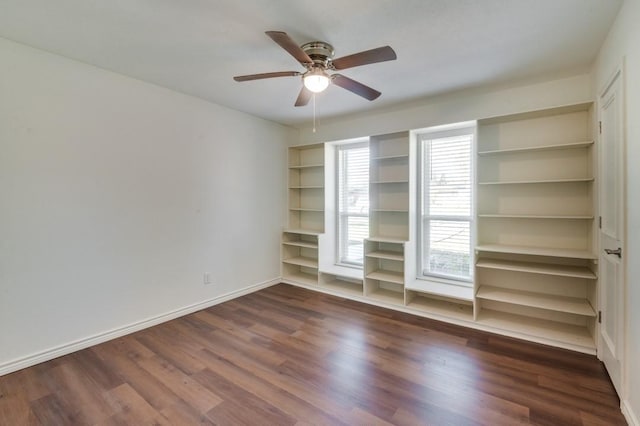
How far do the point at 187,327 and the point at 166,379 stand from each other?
35.6 inches

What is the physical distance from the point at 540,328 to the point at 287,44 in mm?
3313

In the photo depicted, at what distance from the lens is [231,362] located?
7.81 ft

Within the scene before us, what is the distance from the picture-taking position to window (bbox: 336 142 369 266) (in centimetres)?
427

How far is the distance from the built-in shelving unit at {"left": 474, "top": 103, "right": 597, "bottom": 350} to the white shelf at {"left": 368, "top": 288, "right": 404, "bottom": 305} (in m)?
0.90

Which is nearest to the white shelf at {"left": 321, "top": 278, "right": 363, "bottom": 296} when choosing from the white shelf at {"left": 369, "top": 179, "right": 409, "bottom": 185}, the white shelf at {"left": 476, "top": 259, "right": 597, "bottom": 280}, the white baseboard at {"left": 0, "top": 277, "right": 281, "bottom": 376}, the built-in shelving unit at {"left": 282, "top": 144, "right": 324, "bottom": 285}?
the built-in shelving unit at {"left": 282, "top": 144, "right": 324, "bottom": 285}

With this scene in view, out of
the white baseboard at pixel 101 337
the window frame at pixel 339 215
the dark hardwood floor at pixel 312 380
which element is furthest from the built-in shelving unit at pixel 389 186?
the white baseboard at pixel 101 337

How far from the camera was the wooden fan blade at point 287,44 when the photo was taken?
1589 millimetres

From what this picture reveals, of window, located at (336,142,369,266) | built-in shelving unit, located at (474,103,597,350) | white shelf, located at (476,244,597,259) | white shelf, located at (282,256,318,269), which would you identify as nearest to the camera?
white shelf, located at (476,244,597,259)

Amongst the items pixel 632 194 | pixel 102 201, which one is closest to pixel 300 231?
pixel 102 201

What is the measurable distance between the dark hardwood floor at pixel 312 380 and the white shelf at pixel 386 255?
814 mm

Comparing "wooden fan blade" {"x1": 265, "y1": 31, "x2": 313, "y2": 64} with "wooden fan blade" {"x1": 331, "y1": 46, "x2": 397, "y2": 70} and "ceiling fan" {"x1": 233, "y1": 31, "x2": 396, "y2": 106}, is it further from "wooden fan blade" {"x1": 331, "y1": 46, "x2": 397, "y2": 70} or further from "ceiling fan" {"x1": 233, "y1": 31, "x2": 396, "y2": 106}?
"wooden fan blade" {"x1": 331, "y1": 46, "x2": 397, "y2": 70}

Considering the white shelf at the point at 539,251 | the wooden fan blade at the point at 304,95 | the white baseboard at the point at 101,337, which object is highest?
the wooden fan blade at the point at 304,95

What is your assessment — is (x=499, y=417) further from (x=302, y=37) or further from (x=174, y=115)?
(x=174, y=115)

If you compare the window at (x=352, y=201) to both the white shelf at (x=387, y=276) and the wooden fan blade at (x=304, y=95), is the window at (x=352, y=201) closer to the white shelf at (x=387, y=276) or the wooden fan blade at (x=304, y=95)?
the white shelf at (x=387, y=276)
